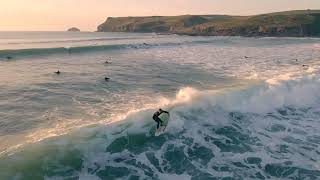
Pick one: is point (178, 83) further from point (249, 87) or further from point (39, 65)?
point (39, 65)

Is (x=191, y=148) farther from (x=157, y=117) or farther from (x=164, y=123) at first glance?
(x=164, y=123)

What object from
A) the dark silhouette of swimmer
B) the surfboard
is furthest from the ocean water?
the dark silhouette of swimmer

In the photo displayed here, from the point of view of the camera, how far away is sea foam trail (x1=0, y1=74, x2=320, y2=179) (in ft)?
61.6

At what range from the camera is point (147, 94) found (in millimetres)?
33469

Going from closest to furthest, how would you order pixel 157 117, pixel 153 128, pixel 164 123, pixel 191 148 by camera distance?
pixel 191 148
pixel 157 117
pixel 153 128
pixel 164 123

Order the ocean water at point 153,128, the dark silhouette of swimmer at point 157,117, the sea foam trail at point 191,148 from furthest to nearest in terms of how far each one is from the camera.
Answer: the dark silhouette of swimmer at point 157,117 < the ocean water at point 153,128 < the sea foam trail at point 191,148

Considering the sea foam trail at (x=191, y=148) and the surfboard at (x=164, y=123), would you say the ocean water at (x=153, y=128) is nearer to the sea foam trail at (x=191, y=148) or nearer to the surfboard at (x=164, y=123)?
the sea foam trail at (x=191, y=148)

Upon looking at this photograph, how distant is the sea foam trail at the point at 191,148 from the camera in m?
18.8

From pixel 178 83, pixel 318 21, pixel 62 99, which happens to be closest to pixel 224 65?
pixel 178 83

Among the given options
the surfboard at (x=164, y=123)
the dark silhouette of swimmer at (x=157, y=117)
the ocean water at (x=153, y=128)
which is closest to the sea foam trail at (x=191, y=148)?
the ocean water at (x=153, y=128)

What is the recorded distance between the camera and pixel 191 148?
72.9ft

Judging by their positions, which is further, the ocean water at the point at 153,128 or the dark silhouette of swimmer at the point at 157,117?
the dark silhouette of swimmer at the point at 157,117

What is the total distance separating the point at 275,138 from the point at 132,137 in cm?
832

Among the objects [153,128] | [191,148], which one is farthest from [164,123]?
[191,148]
